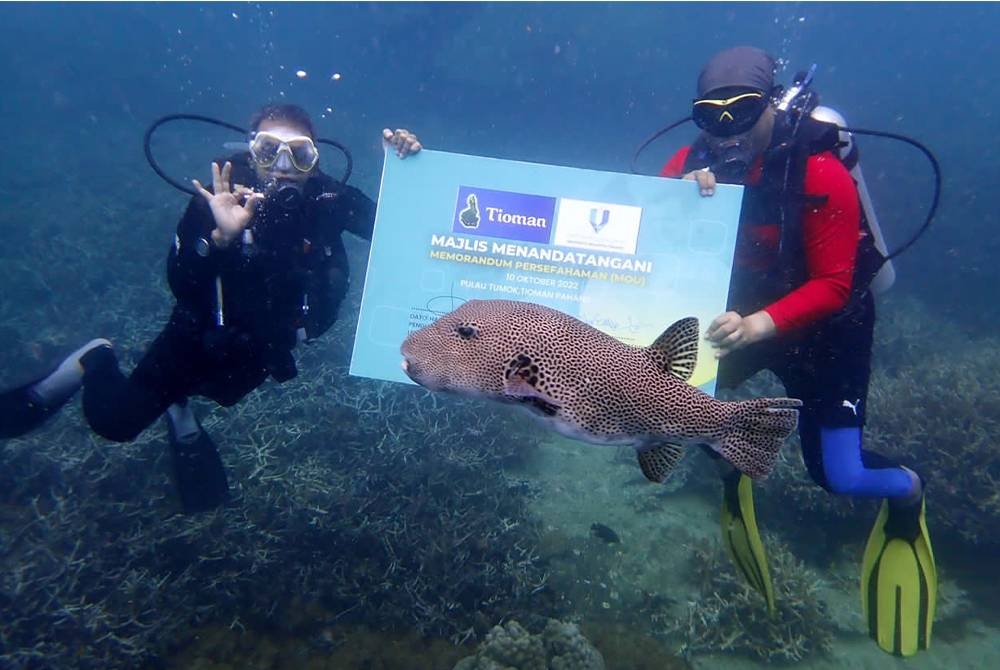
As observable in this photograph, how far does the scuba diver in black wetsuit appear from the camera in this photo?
4074 mm

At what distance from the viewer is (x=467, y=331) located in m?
2.53

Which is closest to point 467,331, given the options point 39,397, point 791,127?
point 791,127

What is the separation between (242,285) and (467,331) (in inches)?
105

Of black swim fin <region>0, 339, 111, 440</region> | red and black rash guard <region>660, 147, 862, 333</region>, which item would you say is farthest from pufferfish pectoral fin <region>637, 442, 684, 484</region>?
black swim fin <region>0, 339, 111, 440</region>

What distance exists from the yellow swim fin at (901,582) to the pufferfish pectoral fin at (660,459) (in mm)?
3055

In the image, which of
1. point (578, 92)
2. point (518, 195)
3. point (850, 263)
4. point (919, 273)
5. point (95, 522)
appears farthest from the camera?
point (578, 92)

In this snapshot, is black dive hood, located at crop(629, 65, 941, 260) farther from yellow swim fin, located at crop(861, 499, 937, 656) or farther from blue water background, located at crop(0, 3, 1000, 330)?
blue water background, located at crop(0, 3, 1000, 330)

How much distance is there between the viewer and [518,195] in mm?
4172

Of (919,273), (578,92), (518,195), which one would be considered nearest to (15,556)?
(518,195)

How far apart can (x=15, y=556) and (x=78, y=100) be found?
35.9m

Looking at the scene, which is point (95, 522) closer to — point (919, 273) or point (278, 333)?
point (278, 333)

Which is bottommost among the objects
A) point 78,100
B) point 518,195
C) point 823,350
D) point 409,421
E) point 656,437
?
point 409,421

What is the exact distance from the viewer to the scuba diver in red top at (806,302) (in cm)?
378

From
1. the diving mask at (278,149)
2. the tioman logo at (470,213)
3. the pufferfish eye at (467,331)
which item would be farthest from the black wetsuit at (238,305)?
the pufferfish eye at (467,331)
